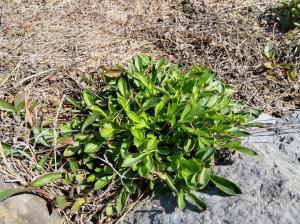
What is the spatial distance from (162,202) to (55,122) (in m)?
0.76

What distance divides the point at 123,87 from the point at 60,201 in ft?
2.40

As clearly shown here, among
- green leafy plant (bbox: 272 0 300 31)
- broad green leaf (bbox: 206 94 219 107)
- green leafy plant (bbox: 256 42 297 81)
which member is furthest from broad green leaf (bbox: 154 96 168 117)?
green leafy plant (bbox: 272 0 300 31)

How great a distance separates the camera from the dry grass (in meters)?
2.89

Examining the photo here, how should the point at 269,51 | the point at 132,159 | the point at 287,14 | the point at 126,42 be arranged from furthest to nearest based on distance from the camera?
the point at 287,14, the point at 126,42, the point at 269,51, the point at 132,159

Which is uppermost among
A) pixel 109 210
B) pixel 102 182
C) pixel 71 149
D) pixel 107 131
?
pixel 107 131

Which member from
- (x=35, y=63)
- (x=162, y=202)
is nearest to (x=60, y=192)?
(x=162, y=202)

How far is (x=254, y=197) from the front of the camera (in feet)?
7.03

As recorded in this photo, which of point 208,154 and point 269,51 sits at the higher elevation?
point 208,154

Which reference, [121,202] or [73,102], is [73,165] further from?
[73,102]

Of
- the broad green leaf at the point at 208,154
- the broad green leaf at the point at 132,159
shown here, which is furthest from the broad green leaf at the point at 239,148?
the broad green leaf at the point at 132,159

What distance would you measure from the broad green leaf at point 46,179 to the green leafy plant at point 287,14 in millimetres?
2273

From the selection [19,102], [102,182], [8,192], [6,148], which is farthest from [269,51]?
[8,192]

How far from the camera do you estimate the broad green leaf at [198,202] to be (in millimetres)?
2137

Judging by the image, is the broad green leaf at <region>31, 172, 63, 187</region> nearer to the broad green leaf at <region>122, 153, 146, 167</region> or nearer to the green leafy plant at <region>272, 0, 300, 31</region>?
the broad green leaf at <region>122, 153, 146, 167</region>
